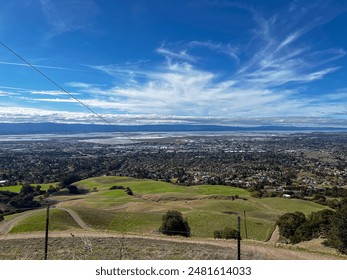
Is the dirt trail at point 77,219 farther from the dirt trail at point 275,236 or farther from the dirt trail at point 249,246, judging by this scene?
the dirt trail at point 275,236

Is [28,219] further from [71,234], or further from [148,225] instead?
[71,234]

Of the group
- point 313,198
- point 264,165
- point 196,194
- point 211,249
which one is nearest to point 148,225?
point 211,249

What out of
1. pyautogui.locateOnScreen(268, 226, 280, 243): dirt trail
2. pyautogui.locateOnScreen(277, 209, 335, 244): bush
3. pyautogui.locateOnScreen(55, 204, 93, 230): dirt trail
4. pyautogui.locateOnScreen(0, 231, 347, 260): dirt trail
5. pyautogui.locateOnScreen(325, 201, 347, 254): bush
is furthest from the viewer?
pyautogui.locateOnScreen(55, 204, 93, 230): dirt trail

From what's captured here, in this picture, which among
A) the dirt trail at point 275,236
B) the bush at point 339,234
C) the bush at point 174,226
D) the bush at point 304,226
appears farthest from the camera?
the dirt trail at point 275,236

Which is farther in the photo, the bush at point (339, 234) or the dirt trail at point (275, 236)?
the dirt trail at point (275, 236)

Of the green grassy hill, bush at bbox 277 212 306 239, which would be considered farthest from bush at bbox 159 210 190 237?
bush at bbox 277 212 306 239

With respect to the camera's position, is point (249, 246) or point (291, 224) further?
point (291, 224)

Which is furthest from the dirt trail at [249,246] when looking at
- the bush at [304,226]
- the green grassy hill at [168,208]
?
the bush at [304,226]

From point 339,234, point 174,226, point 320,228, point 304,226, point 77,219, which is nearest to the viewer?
point 339,234

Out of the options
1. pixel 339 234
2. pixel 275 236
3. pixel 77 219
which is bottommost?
pixel 275 236

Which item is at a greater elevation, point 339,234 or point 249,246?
point 249,246

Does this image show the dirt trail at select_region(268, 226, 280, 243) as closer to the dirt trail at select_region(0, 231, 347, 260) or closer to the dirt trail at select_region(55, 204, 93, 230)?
the dirt trail at select_region(0, 231, 347, 260)

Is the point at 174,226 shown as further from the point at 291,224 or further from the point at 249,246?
the point at 291,224

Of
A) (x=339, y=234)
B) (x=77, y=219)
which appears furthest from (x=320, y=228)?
(x=77, y=219)
